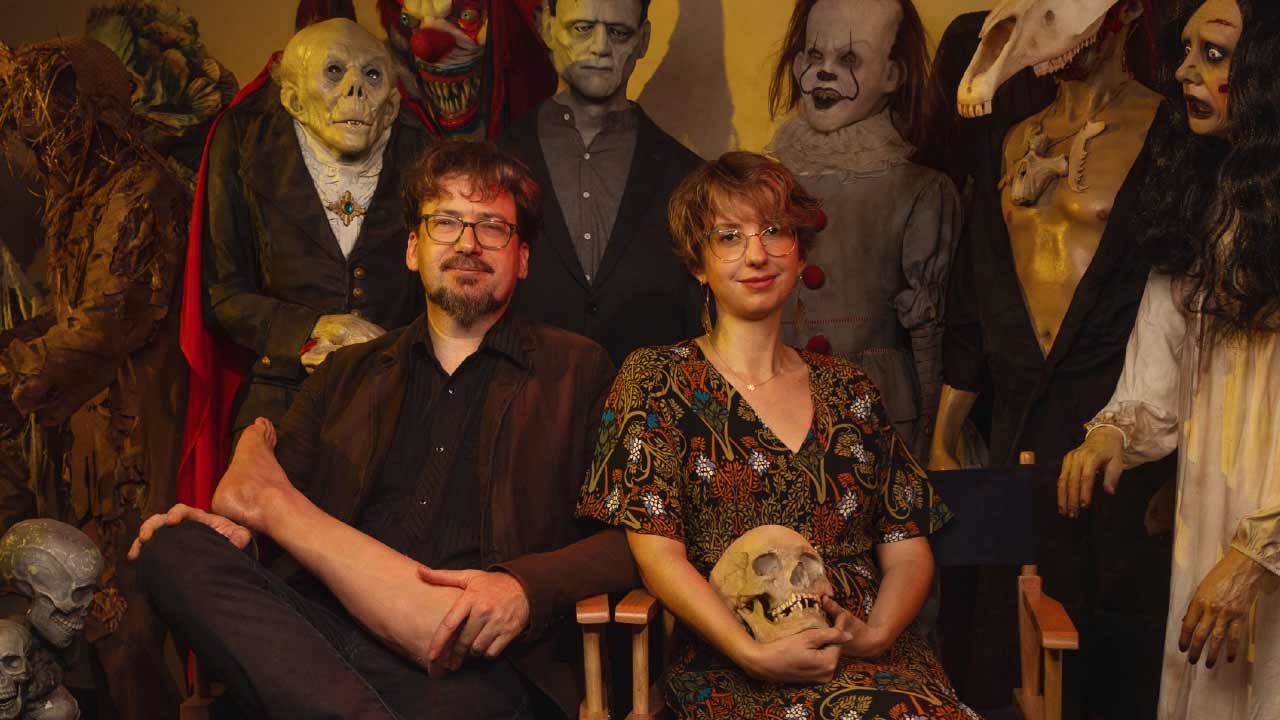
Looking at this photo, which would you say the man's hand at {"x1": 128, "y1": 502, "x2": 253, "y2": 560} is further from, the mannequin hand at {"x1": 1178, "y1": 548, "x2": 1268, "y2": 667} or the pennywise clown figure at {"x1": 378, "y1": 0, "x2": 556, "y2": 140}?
the pennywise clown figure at {"x1": 378, "y1": 0, "x2": 556, "y2": 140}

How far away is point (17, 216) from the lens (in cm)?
538

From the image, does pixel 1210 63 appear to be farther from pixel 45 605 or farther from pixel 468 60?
pixel 45 605

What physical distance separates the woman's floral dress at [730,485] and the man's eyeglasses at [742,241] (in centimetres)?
24

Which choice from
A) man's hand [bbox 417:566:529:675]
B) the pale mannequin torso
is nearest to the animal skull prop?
the pale mannequin torso

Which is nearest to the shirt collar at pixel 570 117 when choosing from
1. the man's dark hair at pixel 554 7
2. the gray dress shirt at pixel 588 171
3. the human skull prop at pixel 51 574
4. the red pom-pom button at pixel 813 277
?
the gray dress shirt at pixel 588 171

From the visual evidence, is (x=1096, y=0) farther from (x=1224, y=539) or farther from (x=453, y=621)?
(x=453, y=621)

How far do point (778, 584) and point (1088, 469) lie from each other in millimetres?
831

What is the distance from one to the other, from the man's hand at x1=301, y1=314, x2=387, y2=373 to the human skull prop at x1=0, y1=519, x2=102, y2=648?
0.80m

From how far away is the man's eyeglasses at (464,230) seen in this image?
3.50 meters

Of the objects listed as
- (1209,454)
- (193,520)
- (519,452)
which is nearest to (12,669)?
(193,520)

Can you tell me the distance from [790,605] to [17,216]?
3.61 metres

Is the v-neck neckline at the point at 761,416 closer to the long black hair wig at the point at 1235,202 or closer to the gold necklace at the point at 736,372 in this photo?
the gold necklace at the point at 736,372

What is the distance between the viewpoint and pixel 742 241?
3316 mm

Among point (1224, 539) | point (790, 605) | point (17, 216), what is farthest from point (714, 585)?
point (17, 216)
